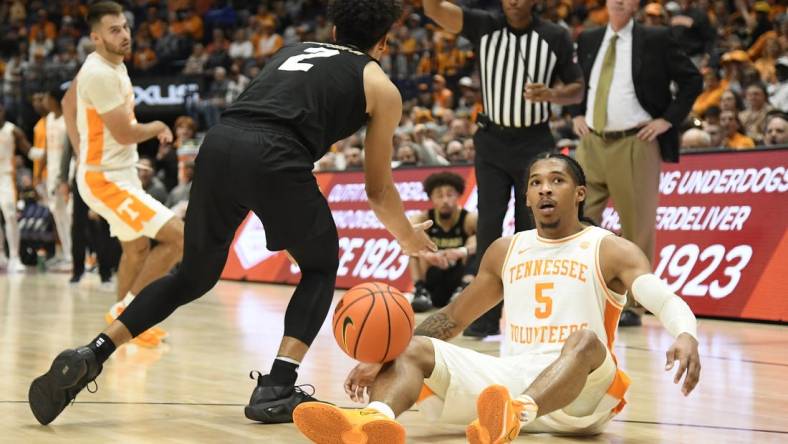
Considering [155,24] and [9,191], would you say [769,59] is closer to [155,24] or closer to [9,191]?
[9,191]

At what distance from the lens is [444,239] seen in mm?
9797

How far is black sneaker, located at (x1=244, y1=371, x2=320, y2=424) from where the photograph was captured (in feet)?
14.1

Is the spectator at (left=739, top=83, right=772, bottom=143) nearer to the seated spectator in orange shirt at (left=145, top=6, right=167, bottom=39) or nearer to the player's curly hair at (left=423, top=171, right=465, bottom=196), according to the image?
the player's curly hair at (left=423, top=171, right=465, bottom=196)

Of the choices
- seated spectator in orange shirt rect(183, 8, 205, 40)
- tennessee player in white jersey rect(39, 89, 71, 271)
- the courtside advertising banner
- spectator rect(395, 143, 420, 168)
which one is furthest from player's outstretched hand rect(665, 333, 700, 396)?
seated spectator in orange shirt rect(183, 8, 205, 40)

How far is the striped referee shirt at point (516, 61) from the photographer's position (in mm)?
7285

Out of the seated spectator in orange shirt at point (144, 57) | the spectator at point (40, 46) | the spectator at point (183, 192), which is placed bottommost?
the spectator at point (40, 46)

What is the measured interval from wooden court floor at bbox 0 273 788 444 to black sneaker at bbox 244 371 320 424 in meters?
0.06

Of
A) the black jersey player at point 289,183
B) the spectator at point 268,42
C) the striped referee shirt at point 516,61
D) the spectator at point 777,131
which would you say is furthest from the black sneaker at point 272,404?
the spectator at point 268,42

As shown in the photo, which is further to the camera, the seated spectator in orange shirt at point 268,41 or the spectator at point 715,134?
the seated spectator in orange shirt at point 268,41

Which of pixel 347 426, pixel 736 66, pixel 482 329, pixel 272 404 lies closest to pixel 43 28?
pixel 736 66

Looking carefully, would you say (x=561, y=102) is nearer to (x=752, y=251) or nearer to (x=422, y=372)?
(x=752, y=251)

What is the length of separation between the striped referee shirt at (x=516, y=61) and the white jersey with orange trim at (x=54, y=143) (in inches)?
315

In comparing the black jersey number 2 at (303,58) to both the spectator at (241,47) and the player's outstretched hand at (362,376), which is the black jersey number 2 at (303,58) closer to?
the player's outstretched hand at (362,376)

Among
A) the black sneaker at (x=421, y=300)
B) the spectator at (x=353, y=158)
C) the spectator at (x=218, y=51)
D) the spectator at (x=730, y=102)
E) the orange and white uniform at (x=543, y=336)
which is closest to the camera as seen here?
the orange and white uniform at (x=543, y=336)
